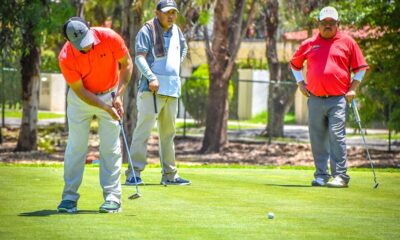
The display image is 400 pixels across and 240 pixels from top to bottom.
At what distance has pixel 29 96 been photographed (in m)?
28.0

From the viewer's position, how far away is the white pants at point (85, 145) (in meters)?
10.3

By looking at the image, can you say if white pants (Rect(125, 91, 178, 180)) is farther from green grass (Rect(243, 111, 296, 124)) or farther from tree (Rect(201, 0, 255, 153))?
green grass (Rect(243, 111, 296, 124))

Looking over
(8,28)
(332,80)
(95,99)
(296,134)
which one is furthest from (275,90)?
(95,99)

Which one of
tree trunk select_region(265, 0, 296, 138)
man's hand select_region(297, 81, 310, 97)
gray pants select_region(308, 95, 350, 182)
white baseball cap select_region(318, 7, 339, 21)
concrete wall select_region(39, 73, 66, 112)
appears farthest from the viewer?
concrete wall select_region(39, 73, 66, 112)

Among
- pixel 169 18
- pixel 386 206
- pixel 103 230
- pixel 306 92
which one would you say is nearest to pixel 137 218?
pixel 103 230

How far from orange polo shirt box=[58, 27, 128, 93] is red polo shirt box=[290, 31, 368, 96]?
3.81m

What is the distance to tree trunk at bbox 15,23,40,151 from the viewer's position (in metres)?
27.7

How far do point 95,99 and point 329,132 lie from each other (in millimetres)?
4264

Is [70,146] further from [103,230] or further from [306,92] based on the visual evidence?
[306,92]

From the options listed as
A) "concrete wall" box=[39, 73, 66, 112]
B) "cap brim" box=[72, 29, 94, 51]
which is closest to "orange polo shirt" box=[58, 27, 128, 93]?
"cap brim" box=[72, 29, 94, 51]

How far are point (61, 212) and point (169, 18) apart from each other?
3371 mm

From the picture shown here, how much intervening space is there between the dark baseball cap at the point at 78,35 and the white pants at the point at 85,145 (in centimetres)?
59

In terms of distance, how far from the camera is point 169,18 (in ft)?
41.4

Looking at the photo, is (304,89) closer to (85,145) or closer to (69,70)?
(85,145)
